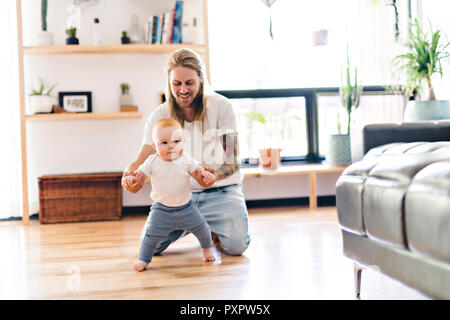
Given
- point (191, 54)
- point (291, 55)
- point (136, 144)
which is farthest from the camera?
point (291, 55)

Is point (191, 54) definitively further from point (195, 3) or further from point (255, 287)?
point (195, 3)

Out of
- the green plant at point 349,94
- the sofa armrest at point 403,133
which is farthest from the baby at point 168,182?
the green plant at point 349,94

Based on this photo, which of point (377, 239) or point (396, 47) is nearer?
point (377, 239)

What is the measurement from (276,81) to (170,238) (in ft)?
7.04

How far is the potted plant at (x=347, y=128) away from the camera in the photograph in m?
3.63

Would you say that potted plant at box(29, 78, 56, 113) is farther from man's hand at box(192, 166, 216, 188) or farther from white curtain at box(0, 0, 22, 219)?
man's hand at box(192, 166, 216, 188)

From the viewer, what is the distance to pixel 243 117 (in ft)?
12.9

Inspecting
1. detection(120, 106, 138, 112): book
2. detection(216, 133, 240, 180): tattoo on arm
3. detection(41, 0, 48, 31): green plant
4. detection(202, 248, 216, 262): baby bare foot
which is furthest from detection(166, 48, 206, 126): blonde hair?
detection(41, 0, 48, 31): green plant

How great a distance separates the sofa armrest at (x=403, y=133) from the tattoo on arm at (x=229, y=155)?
27.1 inches

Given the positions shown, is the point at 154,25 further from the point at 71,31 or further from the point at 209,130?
the point at 209,130

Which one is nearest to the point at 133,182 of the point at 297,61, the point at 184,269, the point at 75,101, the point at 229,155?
the point at 184,269

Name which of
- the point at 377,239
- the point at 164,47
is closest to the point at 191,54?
the point at 377,239

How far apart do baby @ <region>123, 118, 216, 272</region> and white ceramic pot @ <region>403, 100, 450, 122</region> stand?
1550mm
